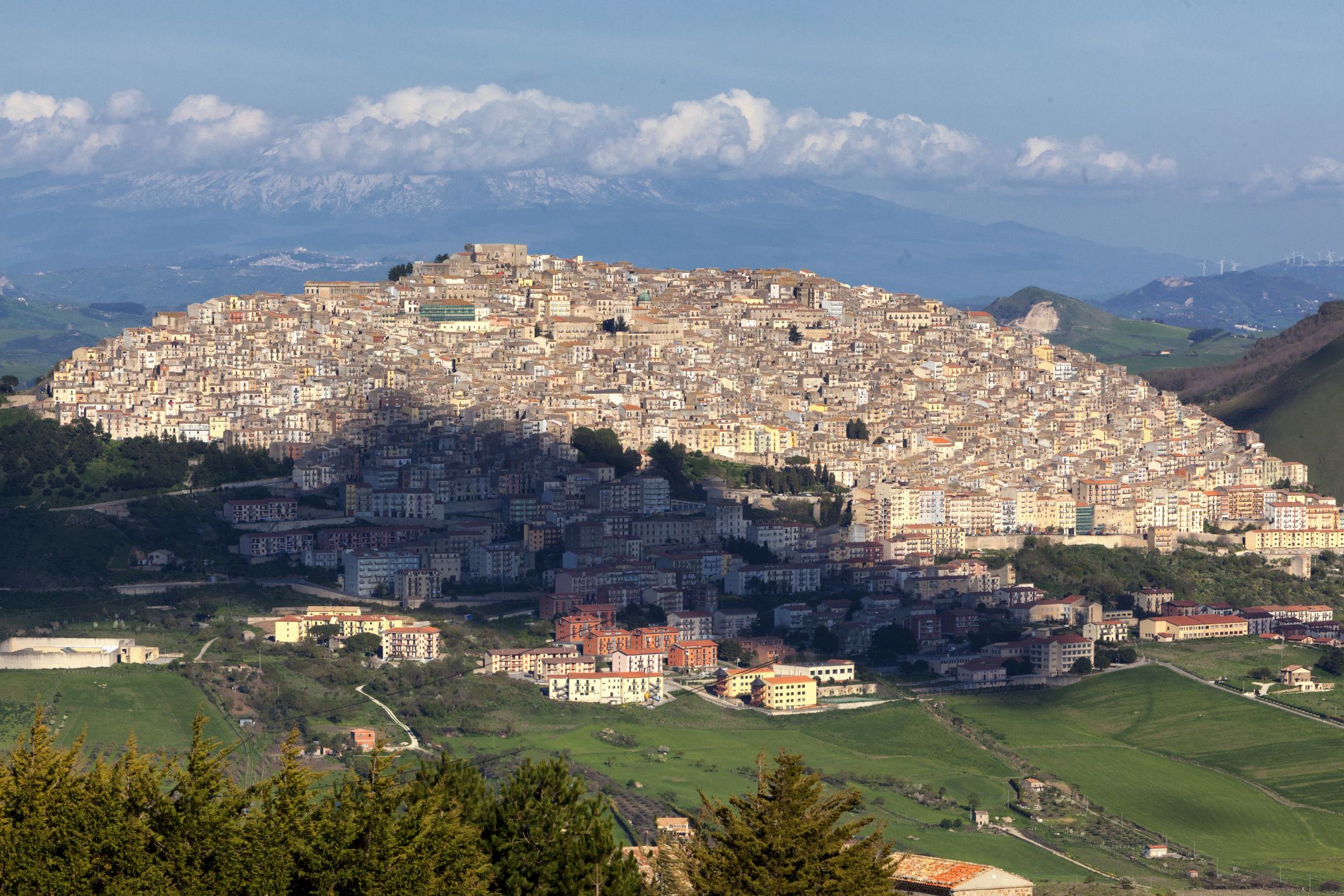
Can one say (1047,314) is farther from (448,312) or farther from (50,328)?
(448,312)

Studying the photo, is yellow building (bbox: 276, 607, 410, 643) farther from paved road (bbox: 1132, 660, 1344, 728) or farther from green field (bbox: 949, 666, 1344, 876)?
paved road (bbox: 1132, 660, 1344, 728)

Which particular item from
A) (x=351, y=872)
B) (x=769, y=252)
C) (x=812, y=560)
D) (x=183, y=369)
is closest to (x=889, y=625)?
(x=812, y=560)

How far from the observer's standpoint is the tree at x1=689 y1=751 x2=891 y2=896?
17.1m

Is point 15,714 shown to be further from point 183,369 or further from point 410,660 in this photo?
point 183,369

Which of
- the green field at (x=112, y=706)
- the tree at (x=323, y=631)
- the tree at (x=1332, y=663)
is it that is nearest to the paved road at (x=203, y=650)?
the green field at (x=112, y=706)

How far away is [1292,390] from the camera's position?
74.3m

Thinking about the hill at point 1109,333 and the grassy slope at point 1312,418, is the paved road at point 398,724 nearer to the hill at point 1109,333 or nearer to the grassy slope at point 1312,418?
the grassy slope at point 1312,418

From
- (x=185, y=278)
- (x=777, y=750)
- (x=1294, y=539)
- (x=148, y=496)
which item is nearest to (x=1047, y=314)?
(x=185, y=278)

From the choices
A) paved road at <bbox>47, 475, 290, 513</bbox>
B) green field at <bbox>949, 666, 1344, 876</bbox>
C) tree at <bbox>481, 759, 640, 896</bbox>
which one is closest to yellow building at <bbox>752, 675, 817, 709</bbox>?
green field at <bbox>949, 666, 1344, 876</bbox>

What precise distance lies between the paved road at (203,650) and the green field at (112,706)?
0.78 meters

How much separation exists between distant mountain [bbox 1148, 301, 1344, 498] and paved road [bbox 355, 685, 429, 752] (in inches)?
1279

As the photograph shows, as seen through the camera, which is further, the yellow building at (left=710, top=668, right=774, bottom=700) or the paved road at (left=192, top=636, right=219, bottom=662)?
the yellow building at (left=710, top=668, right=774, bottom=700)

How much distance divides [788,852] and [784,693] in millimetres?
27162

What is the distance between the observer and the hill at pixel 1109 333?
10894 cm
